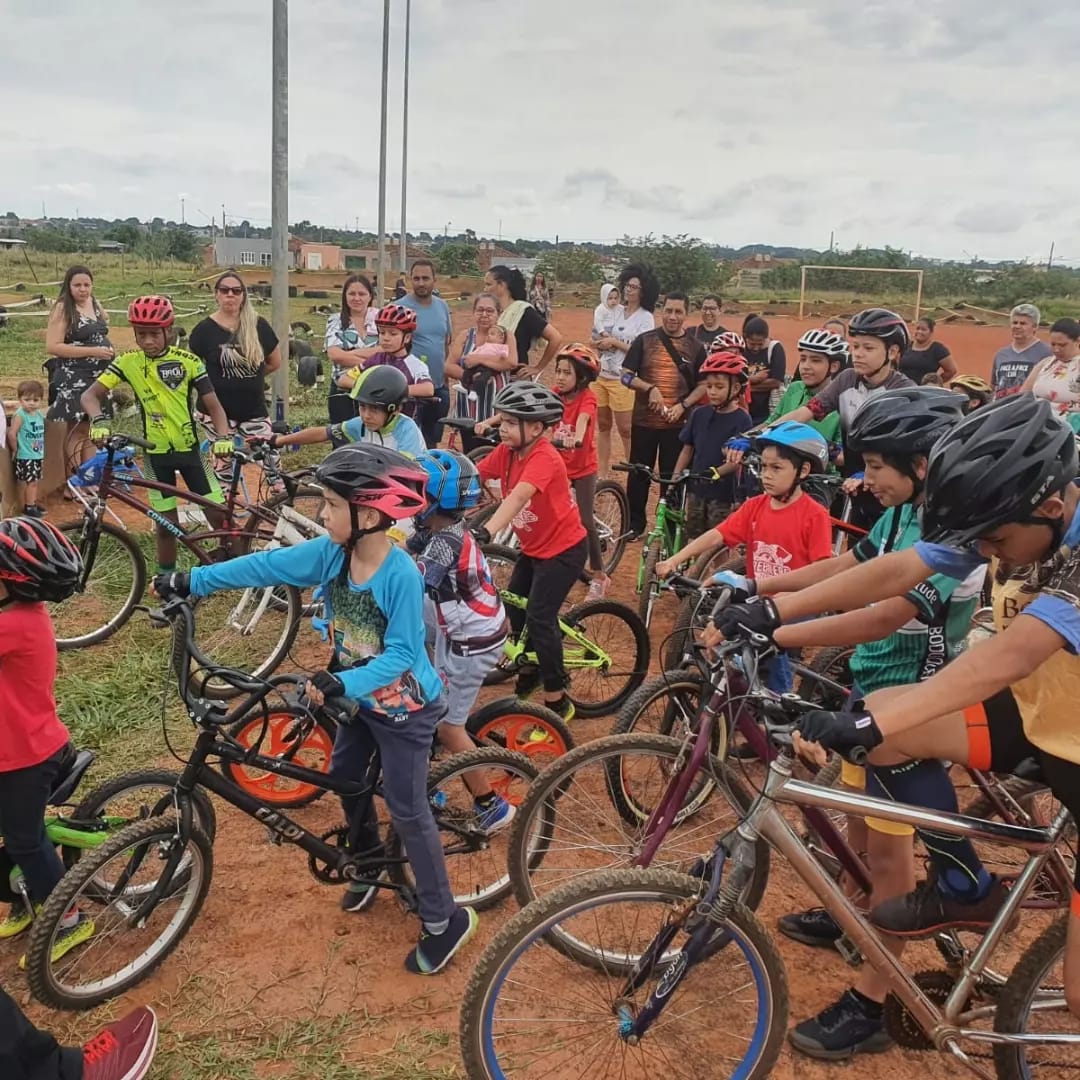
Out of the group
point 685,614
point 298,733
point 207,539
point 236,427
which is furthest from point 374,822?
point 236,427

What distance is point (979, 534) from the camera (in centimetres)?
228

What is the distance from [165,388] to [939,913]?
5.43m

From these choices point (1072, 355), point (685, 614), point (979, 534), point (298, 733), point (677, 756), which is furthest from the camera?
point (1072, 355)

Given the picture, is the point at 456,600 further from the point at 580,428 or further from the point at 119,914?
the point at 580,428

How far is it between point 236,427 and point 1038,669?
620 cm

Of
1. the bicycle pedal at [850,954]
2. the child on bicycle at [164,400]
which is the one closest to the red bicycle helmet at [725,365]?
the child on bicycle at [164,400]

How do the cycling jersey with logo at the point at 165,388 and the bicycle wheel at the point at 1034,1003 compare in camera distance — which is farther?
the cycling jersey with logo at the point at 165,388

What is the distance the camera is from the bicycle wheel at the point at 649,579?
5.96 meters

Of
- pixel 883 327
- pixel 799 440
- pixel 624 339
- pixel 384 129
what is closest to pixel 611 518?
pixel 624 339

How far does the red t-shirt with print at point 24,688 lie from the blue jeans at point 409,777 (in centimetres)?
100

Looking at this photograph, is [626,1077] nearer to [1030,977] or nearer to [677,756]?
[677,756]

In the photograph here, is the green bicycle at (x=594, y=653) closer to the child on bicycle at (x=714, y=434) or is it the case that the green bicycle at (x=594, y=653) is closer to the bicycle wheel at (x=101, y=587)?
the child on bicycle at (x=714, y=434)

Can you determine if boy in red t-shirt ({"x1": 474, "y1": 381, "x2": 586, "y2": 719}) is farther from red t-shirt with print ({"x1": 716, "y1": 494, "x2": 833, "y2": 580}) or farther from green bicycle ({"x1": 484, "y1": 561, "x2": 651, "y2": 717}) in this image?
red t-shirt with print ({"x1": 716, "y1": 494, "x2": 833, "y2": 580})

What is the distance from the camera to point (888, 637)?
3.30 meters
